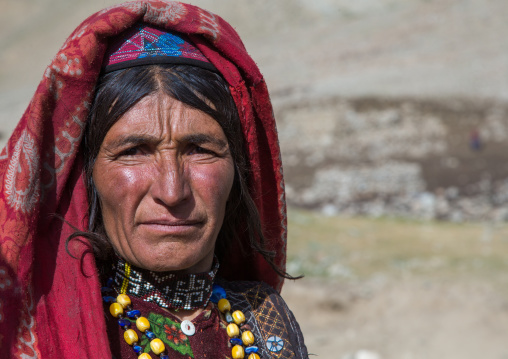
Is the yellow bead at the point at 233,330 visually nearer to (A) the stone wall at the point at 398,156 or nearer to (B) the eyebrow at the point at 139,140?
(B) the eyebrow at the point at 139,140

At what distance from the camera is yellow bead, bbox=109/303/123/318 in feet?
5.76

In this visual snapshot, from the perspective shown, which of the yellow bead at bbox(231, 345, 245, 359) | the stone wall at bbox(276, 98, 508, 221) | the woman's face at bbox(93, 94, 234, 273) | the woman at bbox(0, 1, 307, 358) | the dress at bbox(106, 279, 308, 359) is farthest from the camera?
the stone wall at bbox(276, 98, 508, 221)

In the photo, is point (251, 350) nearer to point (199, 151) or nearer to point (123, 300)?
point (123, 300)

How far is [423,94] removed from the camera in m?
17.8

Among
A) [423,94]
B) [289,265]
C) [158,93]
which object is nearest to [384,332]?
[289,265]

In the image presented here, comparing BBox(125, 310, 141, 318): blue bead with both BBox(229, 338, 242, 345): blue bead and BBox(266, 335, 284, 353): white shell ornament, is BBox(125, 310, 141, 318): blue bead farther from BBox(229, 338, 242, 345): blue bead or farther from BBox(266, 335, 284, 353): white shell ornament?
BBox(266, 335, 284, 353): white shell ornament

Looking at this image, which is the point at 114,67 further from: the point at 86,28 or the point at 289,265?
the point at 289,265

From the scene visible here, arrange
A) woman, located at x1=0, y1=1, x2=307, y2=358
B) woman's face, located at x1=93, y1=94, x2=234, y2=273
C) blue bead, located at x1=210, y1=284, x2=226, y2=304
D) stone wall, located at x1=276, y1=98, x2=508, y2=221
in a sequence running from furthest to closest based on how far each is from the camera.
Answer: stone wall, located at x1=276, y1=98, x2=508, y2=221 → blue bead, located at x1=210, y1=284, x2=226, y2=304 → woman's face, located at x1=93, y1=94, x2=234, y2=273 → woman, located at x1=0, y1=1, x2=307, y2=358

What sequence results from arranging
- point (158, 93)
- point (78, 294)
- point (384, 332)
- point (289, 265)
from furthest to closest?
point (289, 265) < point (384, 332) < point (158, 93) < point (78, 294)

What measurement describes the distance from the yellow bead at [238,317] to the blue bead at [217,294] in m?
0.07

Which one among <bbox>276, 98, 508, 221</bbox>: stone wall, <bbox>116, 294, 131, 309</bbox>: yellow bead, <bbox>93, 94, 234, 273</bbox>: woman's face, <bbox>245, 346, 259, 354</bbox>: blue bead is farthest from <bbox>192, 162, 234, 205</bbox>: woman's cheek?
<bbox>276, 98, 508, 221</bbox>: stone wall

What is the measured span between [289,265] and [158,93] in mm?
6231

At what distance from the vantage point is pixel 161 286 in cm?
183

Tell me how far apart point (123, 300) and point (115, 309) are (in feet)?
0.11
